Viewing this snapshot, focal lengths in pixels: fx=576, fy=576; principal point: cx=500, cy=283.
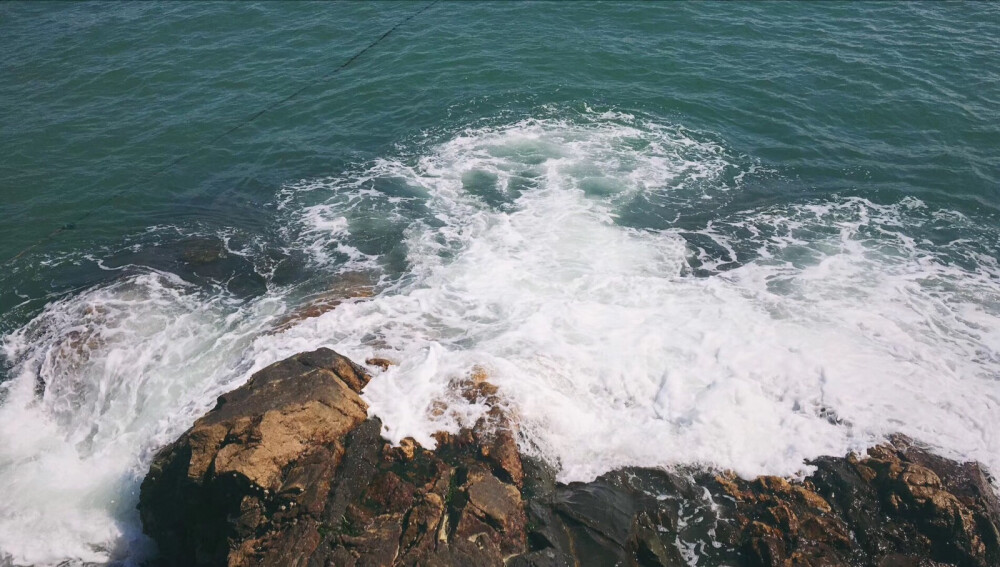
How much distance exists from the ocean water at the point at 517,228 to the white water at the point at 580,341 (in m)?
0.09

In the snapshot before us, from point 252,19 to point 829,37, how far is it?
31655mm

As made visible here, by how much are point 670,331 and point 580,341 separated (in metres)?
2.49

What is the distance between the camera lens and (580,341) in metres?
15.0

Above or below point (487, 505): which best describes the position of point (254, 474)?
above

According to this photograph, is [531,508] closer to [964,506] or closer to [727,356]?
[727,356]

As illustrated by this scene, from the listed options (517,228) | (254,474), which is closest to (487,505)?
(254,474)

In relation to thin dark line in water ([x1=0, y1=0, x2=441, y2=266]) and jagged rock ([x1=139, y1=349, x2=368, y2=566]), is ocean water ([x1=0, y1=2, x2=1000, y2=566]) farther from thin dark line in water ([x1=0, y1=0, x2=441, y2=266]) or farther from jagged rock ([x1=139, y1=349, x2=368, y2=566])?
jagged rock ([x1=139, y1=349, x2=368, y2=566])

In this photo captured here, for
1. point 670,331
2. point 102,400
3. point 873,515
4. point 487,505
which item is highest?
point 487,505

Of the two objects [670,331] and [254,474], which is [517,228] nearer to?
[670,331]

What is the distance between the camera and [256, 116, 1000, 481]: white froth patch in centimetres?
1254

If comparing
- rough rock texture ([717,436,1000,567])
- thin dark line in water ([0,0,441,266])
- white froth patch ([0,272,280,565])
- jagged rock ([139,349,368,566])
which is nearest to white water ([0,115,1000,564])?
white froth patch ([0,272,280,565])

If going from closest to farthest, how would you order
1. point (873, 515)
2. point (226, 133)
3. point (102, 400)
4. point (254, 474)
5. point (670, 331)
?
point (254, 474) → point (873, 515) → point (102, 400) → point (670, 331) → point (226, 133)

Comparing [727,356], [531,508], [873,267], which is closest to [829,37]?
[873,267]

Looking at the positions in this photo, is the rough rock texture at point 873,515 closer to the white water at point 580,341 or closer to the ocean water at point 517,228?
the white water at point 580,341
